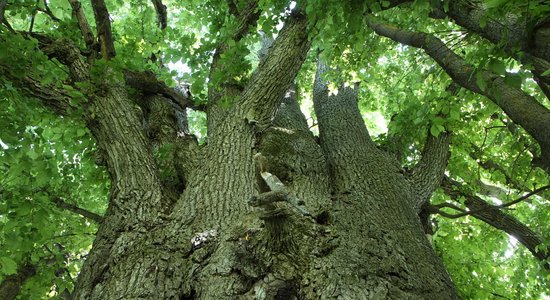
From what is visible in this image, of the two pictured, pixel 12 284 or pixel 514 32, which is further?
pixel 12 284

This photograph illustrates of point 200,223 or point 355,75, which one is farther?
point 355,75

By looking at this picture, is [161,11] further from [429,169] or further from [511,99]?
[511,99]

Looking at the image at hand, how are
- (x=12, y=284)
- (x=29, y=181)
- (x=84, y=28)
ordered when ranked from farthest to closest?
A: 1. (x=12, y=284)
2. (x=29, y=181)
3. (x=84, y=28)

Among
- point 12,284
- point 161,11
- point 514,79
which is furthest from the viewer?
point 161,11

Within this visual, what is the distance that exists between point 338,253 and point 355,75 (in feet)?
10.4

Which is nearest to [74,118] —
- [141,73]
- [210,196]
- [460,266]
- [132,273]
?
[141,73]

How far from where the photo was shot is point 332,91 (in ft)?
17.4

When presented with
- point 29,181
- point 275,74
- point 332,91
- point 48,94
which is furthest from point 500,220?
point 29,181

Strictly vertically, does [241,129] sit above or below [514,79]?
above

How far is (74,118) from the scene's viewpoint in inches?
156

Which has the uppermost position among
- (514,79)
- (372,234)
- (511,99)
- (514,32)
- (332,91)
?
(332,91)

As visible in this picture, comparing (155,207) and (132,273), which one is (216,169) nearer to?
(155,207)

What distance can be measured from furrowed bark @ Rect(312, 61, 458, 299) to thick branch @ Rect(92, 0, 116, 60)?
2.57 metres

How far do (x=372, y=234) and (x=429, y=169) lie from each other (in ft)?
6.59
